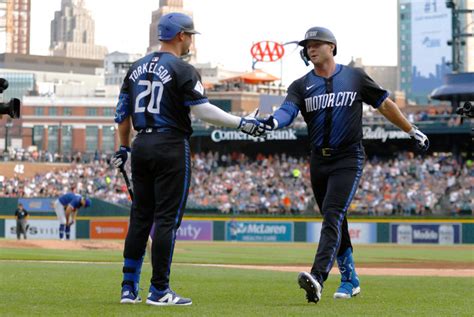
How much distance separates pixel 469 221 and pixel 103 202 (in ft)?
48.6

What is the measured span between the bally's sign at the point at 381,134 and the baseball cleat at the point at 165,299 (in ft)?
130

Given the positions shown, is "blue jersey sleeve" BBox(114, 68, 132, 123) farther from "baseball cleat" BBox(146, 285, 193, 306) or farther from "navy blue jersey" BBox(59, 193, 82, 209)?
"navy blue jersey" BBox(59, 193, 82, 209)

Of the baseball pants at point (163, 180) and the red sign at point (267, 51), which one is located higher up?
the red sign at point (267, 51)

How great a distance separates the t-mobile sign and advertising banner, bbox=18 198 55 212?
19.3ft

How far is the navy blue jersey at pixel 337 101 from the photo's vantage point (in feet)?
29.1

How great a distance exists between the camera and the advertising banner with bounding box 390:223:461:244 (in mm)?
38900

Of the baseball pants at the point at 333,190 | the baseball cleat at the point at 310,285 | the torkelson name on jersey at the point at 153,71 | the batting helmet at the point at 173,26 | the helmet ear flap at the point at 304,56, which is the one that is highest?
the batting helmet at the point at 173,26

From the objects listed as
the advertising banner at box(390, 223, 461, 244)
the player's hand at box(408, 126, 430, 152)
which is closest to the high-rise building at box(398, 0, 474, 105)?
the advertising banner at box(390, 223, 461, 244)

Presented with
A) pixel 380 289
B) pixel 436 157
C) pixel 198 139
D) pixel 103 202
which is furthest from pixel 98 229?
pixel 380 289

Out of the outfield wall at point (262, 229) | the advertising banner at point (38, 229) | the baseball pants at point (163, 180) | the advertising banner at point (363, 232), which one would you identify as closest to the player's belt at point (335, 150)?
the baseball pants at point (163, 180)

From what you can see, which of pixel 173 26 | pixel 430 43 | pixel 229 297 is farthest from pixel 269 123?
pixel 430 43

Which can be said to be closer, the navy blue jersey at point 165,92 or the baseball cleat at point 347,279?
the navy blue jersey at point 165,92

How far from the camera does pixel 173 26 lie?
8250 millimetres

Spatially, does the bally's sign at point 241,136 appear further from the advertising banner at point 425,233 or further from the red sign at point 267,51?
the red sign at point 267,51
